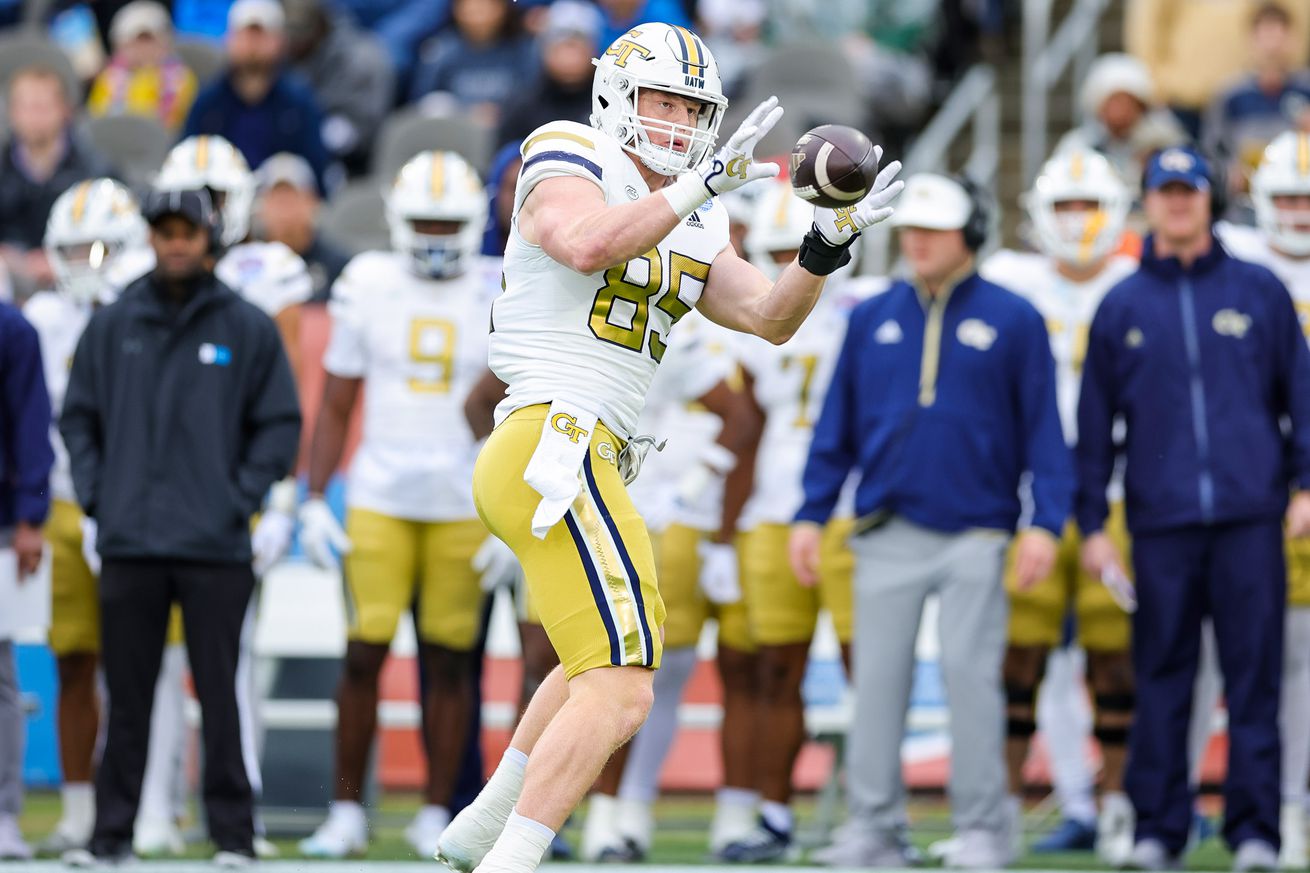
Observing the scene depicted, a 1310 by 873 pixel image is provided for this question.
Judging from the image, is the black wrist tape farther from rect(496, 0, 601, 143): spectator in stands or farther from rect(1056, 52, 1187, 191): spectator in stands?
rect(496, 0, 601, 143): spectator in stands

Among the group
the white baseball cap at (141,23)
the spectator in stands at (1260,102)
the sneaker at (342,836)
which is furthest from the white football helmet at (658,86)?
the white baseball cap at (141,23)

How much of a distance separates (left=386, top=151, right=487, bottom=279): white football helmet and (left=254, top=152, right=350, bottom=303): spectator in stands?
180cm

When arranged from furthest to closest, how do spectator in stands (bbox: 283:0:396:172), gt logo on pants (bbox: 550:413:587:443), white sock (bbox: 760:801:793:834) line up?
spectator in stands (bbox: 283:0:396:172)
white sock (bbox: 760:801:793:834)
gt logo on pants (bbox: 550:413:587:443)

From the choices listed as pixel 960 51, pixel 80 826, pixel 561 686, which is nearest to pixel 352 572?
pixel 80 826

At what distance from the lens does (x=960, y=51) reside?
14.2m

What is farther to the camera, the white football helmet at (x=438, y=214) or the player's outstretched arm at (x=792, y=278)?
the white football helmet at (x=438, y=214)

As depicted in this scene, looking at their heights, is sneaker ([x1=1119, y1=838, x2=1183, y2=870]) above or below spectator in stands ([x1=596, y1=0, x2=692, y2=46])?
below

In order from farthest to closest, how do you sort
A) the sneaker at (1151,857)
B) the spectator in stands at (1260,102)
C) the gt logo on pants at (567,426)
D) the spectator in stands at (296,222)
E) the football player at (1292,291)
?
1. the spectator in stands at (1260,102)
2. the spectator in stands at (296,222)
3. the football player at (1292,291)
4. the sneaker at (1151,857)
5. the gt logo on pants at (567,426)

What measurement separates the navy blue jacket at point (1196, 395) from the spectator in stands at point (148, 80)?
6.46 meters

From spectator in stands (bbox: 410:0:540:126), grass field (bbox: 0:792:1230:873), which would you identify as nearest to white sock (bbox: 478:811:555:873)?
grass field (bbox: 0:792:1230:873)

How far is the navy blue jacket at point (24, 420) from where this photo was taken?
7.90 meters

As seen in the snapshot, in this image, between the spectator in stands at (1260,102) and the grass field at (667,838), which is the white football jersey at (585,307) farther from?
the spectator in stands at (1260,102)

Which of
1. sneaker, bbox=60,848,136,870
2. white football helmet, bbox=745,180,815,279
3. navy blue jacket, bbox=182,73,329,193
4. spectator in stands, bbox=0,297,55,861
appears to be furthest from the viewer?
navy blue jacket, bbox=182,73,329,193

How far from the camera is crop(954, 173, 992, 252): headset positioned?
8.19 m
